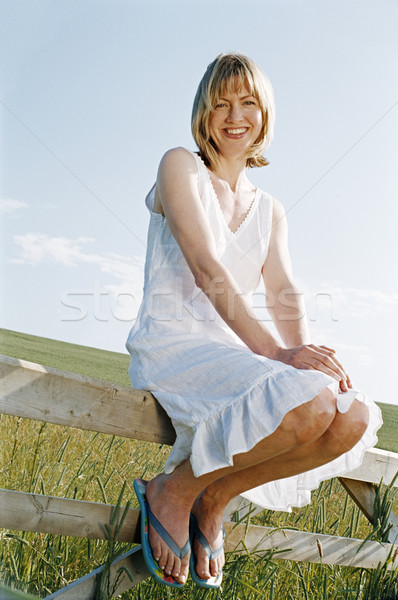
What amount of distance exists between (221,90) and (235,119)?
0.37 feet

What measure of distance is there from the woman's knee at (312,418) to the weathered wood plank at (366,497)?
1.06m

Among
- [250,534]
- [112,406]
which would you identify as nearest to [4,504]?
[112,406]

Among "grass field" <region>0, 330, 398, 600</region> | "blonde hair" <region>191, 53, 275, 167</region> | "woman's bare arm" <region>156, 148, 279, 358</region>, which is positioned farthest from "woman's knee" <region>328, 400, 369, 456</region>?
"blonde hair" <region>191, 53, 275, 167</region>

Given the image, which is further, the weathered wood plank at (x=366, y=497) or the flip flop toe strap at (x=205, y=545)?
the weathered wood plank at (x=366, y=497)

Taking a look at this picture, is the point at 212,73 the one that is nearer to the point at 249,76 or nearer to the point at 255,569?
the point at 249,76

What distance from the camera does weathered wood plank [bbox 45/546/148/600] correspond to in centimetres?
162

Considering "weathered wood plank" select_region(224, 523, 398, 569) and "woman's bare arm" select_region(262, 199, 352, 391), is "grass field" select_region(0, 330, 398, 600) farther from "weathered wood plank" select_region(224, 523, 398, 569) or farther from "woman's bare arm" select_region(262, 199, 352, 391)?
"woman's bare arm" select_region(262, 199, 352, 391)

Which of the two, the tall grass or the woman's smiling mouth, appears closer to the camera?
the tall grass

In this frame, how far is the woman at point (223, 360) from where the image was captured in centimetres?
153

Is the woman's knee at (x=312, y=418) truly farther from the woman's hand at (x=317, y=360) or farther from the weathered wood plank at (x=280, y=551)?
the weathered wood plank at (x=280, y=551)

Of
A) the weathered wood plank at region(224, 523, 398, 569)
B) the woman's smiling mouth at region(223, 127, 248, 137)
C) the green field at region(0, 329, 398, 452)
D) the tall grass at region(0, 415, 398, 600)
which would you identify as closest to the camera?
the tall grass at region(0, 415, 398, 600)

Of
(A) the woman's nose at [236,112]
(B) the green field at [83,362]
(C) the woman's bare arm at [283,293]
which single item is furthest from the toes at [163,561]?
(B) the green field at [83,362]

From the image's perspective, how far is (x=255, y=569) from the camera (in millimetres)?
2102

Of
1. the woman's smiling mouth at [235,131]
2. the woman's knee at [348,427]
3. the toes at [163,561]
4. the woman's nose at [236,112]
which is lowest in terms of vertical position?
the toes at [163,561]
